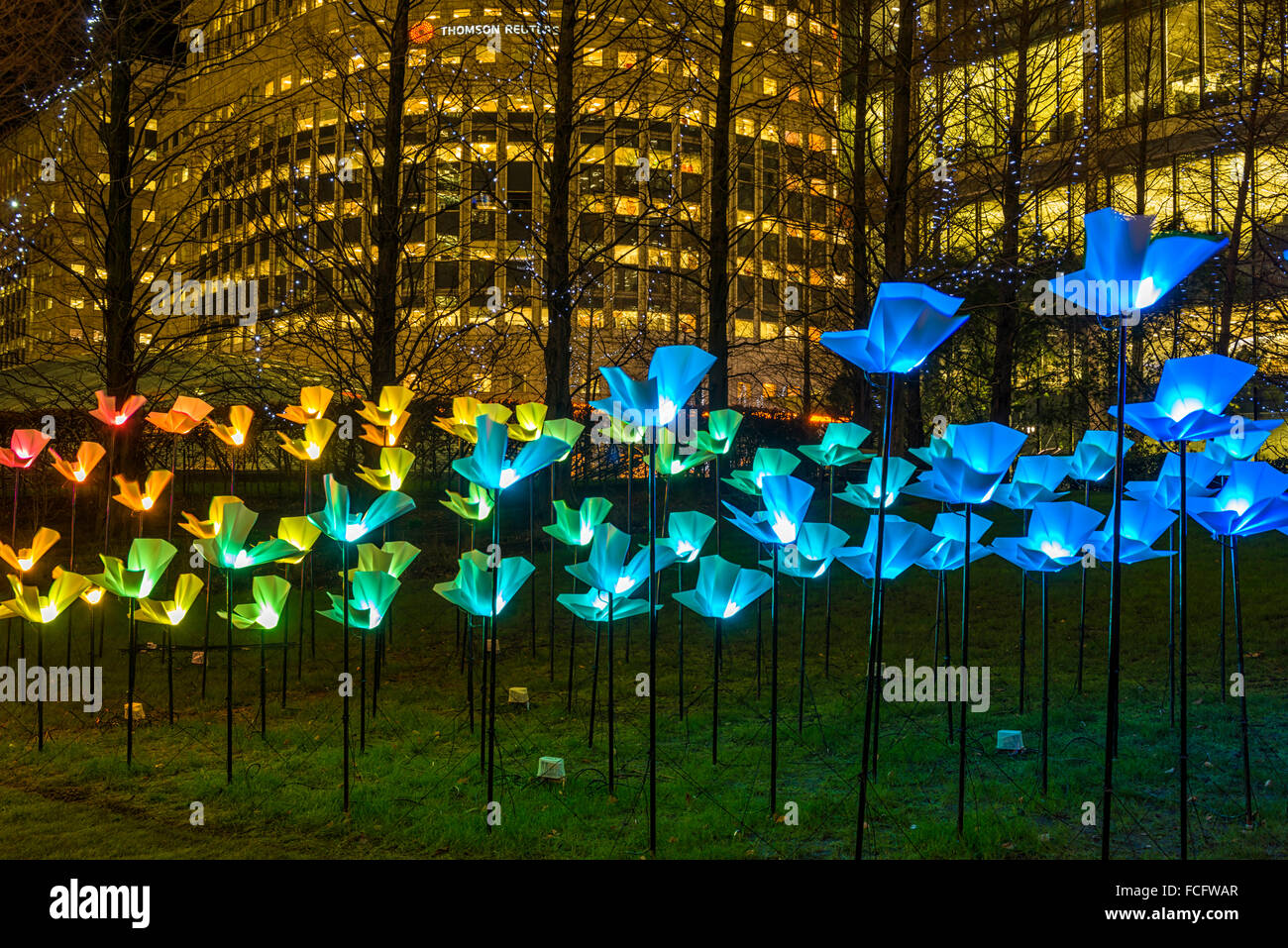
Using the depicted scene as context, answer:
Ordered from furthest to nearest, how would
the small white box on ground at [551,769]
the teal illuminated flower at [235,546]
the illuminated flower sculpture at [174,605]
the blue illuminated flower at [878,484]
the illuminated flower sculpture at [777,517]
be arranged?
the blue illuminated flower at [878,484]
the illuminated flower sculpture at [174,605]
the teal illuminated flower at [235,546]
the small white box on ground at [551,769]
the illuminated flower sculpture at [777,517]

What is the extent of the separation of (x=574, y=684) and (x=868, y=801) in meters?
3.11

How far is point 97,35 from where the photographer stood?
31.9 feet

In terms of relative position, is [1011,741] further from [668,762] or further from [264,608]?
[264,608]

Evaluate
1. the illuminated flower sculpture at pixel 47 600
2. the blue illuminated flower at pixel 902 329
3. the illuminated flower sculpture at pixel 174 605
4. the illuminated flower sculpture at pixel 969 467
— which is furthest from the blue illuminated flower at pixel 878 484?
the illuminated flower sculpture at pixel 47 600

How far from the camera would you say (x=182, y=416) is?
256 inches

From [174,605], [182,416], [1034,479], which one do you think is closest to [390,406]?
[182,416]

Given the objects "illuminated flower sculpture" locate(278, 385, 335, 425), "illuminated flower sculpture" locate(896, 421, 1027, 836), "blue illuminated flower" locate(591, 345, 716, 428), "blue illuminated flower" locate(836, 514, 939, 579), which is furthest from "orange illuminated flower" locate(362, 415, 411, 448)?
"illuminated flower sculpture" locate(896, 421, 1027, 836)

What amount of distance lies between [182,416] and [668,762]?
407cm

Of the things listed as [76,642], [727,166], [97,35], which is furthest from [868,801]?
[97,35]

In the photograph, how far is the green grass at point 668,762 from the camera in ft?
12.6

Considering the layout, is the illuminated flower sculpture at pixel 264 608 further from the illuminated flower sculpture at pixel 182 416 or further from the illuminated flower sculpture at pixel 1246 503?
the illuminated flower sculpture at pixel 1246 503

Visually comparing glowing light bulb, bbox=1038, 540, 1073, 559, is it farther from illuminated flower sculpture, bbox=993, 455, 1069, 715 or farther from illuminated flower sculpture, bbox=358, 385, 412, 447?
illuminated flower sculpture, bbox=358, 385, 412, 447

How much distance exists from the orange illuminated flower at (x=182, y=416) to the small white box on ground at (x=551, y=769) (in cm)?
350

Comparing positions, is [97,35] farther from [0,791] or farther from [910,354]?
[910,354]
